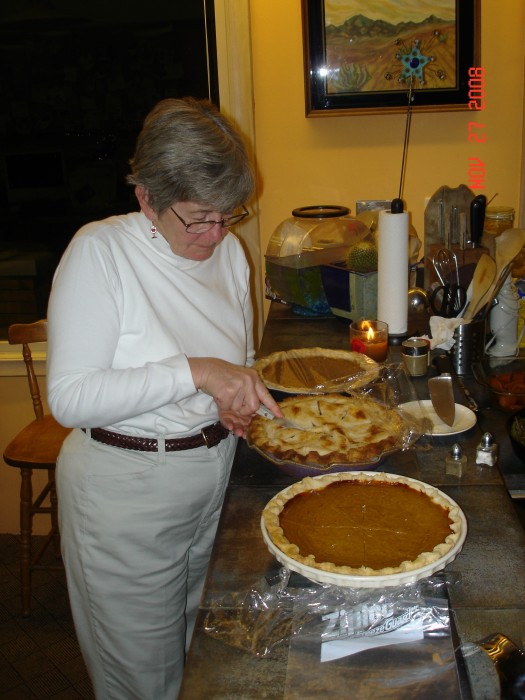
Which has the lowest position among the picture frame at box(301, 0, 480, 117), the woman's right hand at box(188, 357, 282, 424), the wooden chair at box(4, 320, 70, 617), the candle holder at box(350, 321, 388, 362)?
the wooden chair at box(4, 320, 70, 617)

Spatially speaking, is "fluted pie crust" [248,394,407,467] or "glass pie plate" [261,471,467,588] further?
"fluted pie crust" [248,394,407,467]

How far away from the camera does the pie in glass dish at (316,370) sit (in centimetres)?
173

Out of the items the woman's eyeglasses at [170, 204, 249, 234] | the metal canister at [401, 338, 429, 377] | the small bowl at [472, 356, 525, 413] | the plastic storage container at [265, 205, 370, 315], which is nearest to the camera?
the woman's eyeglasses at [170, 204, 249, 234]

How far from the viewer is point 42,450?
2.58 metres

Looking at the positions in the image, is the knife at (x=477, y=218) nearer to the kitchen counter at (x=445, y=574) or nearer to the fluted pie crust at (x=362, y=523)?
the kitchen counter at (x=445, y=574)

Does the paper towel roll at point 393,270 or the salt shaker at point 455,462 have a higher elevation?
the paper towel roll at point 393,270

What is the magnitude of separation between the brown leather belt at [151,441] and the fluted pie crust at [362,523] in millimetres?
359

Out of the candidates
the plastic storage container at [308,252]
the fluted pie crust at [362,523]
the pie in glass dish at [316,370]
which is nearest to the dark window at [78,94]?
the plastic storage container at [308,252]

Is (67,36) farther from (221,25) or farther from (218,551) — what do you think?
(218,551)

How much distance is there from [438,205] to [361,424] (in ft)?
4.97

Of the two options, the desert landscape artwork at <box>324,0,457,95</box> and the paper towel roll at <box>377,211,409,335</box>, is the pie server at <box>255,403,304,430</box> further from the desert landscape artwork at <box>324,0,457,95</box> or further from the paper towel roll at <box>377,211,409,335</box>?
the desert landscape artwork at <box>324,0,457,95</box>

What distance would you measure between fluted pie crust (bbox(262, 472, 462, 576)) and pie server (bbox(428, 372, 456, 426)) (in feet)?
1.23

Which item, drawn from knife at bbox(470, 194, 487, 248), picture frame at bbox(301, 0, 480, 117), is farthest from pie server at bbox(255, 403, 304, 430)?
picture frame at bbox(301, 0, 480, 117)

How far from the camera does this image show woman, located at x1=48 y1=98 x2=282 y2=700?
1.35 meters
